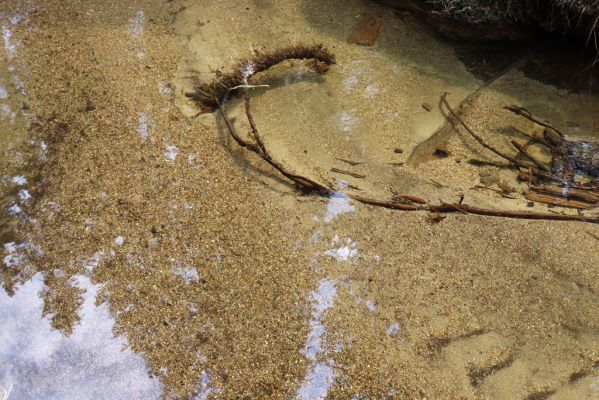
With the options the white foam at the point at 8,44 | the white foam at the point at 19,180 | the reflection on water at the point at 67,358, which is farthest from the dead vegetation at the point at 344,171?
the white foam at the point at 8,44

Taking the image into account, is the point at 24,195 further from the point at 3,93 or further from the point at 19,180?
the point at 3,93

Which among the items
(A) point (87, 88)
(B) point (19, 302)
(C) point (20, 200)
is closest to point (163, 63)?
(A) point (87, 88)

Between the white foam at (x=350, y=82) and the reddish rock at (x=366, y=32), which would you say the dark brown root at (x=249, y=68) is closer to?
the white foam at (x=350, y=82)

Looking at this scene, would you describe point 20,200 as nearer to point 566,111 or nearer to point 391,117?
point 391,117

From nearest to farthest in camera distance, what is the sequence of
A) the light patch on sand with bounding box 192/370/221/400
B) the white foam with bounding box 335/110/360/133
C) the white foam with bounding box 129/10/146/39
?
1. the light patch on sand with bounding box 192/370/221/400
2. the white foam with bounding box 335/110/360/133
3. the white foam with bounding box 129/10/146/39

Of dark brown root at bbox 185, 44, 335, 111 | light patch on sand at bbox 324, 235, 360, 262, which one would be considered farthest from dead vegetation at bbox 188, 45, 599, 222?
light patch on sand at bbox 324, 235, 360, 262

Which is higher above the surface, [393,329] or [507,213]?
[507,213]

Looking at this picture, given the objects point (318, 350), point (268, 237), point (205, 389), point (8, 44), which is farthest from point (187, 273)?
point (8, 44)

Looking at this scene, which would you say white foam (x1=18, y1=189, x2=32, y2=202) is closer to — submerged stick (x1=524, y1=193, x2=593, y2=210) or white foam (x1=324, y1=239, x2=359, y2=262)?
white foam (x1=324, y1=239, x2=359, y2=262)
